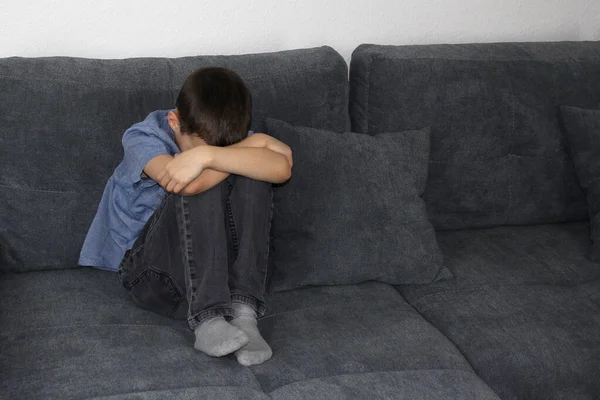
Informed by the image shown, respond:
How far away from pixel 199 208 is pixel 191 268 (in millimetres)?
133

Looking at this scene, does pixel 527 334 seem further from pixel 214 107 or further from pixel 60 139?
pixel 60 139

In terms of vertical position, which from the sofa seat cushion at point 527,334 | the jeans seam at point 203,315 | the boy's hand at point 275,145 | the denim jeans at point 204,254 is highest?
the boy's hand at point 275,145

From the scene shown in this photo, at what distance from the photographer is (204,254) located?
1830mm

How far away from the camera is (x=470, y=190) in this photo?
2.44 metres

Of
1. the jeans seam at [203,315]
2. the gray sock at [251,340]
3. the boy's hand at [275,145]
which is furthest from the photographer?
the boy's hand at [275,145]

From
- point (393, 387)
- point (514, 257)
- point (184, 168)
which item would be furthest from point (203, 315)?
point (514, 257)

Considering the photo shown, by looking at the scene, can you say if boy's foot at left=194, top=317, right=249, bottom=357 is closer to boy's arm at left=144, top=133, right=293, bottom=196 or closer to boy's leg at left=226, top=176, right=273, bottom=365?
boy's leg at left=226, top=176, right=273, bottom=365

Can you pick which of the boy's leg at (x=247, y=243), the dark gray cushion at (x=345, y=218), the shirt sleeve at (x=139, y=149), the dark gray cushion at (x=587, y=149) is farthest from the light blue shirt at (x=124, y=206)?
the dark gray cushion at (x=587, y=149)

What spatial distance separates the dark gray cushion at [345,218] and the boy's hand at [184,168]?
306 millimetres

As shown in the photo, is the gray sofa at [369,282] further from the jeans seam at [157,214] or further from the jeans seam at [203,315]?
the jeans seam at [157,214]

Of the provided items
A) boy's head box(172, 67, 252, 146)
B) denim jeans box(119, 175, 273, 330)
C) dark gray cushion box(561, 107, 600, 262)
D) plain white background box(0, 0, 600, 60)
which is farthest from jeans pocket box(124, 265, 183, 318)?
dark gray cushion box(561, 107, 600, 262)

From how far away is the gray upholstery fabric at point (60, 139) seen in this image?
1.99 m

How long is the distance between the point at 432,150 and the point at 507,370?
77 centimetres

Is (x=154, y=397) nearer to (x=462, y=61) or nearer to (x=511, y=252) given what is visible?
(x=511, y=252)
